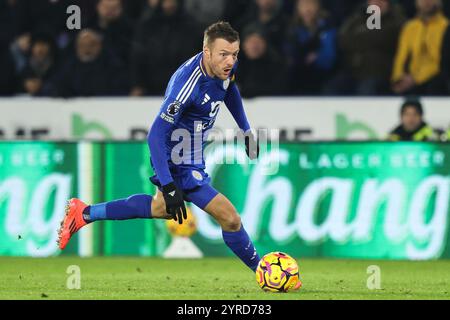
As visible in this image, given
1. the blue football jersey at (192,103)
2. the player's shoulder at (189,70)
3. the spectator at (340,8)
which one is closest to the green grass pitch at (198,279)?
the blue football jersey at (192,103)

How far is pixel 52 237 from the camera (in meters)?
13.0

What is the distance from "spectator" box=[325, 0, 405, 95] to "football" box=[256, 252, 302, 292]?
5.58 m

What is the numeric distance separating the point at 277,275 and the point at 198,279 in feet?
4.75

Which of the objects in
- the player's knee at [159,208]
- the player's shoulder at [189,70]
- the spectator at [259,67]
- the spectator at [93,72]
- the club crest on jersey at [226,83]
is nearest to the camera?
the player's shoulder at [189,70]

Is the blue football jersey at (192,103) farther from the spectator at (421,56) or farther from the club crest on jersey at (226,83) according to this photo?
the spectator at (421,56)

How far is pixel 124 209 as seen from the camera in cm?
1006

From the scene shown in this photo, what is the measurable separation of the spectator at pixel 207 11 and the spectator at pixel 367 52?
1.45 meters

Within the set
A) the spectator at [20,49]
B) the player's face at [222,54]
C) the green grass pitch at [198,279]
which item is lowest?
the green grass pitch at [198,279]

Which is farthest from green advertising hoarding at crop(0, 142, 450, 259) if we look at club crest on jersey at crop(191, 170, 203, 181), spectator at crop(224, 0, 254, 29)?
club crest on jersey at crop(191, 170, 203, 181)

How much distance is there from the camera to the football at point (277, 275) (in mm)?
9461

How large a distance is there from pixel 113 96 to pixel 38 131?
39.0 inches

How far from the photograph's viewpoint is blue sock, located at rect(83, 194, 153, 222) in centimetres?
998

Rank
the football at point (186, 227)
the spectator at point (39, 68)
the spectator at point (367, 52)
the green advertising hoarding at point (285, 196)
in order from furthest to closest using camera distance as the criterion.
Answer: the spectator at point (39, 68), the spectator at point (367, 52), the football at point (186, 227), the green advertising hoarding at point (285, 196)

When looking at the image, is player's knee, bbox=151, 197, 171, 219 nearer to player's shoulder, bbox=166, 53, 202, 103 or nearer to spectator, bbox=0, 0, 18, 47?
player's shoulder, bbox=166, 53, 202, 103
